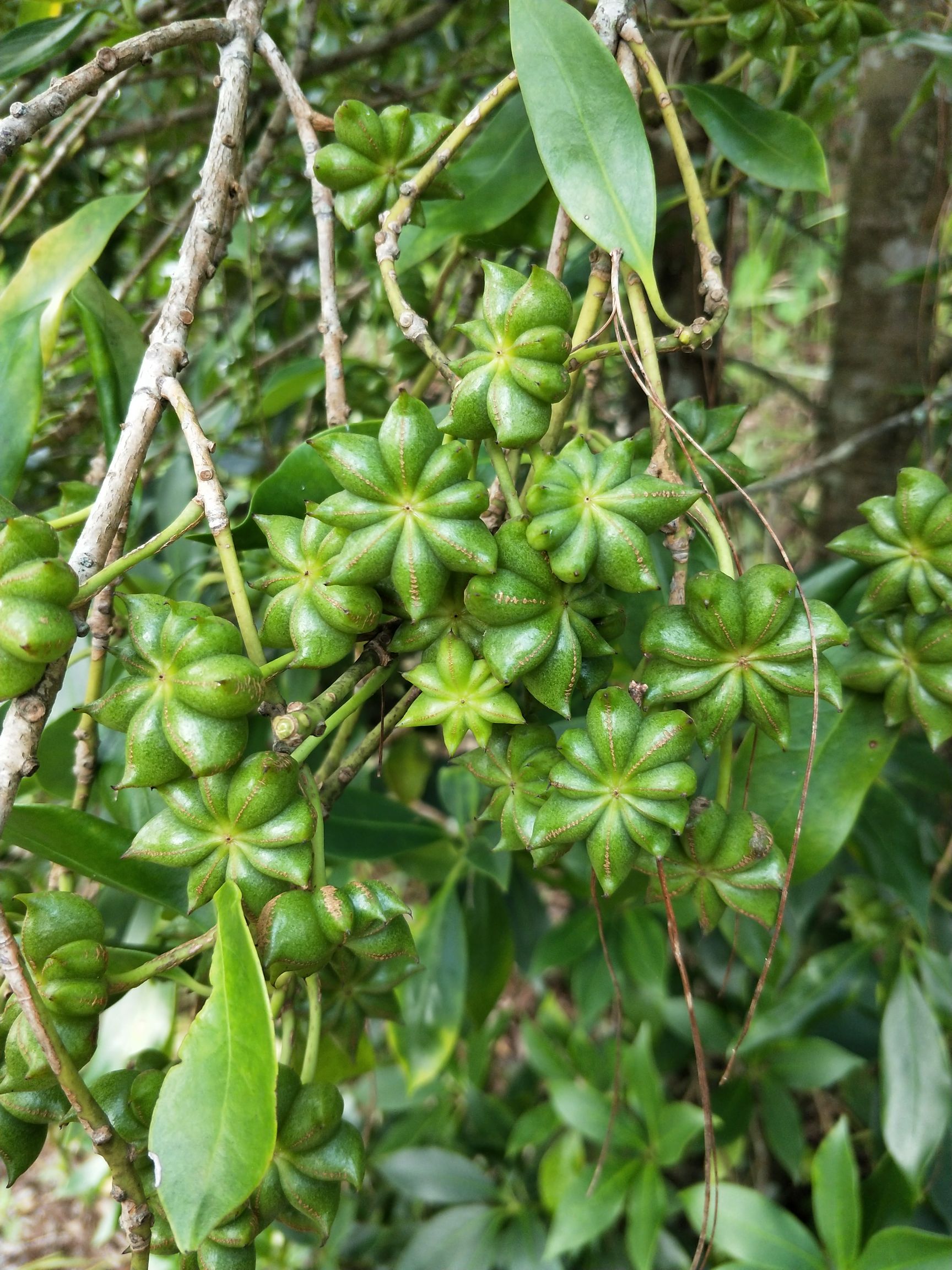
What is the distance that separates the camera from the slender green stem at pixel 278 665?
2.17ft

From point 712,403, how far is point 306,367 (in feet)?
1.93

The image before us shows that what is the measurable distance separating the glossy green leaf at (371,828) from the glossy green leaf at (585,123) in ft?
2.38

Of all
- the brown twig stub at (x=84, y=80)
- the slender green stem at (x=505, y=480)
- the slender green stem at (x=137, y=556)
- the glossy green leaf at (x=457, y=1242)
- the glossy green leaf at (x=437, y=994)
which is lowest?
the glossy green leaf at (x=457, y=1242)

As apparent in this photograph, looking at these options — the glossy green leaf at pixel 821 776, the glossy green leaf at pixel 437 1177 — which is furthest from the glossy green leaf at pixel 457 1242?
the glossy green leaf at pixel 821 776

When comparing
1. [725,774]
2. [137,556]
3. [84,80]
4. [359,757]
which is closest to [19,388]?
[84,80]

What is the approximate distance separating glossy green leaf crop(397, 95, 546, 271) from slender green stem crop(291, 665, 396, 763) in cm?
61

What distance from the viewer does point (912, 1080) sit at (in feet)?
4.28

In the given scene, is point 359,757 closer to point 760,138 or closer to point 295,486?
point 295,486

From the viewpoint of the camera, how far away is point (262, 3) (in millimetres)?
929

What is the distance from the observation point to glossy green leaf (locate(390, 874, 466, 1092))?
1.40m

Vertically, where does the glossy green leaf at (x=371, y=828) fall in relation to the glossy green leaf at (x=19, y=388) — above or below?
below

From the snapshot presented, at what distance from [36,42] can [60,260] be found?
34 cm

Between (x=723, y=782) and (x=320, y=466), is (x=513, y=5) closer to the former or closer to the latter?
(x=320, y=466)

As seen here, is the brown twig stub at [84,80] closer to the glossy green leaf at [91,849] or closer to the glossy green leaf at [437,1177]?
the glossy green leaf at [91,849]
